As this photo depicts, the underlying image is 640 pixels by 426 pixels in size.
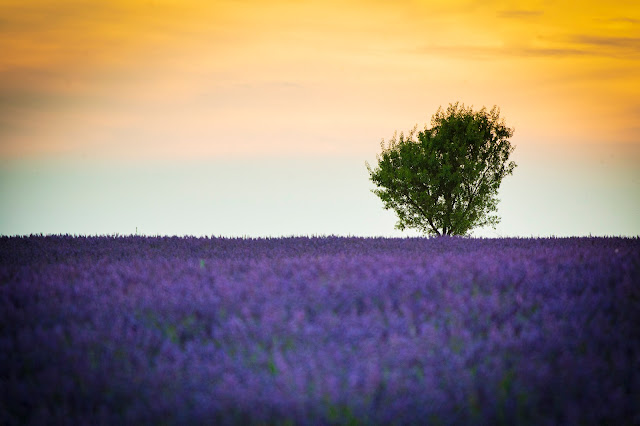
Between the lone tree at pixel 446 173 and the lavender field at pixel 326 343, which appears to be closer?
the lavender field at pixel 326 343

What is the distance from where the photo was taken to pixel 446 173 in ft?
95.9

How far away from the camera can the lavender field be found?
5.07 metres

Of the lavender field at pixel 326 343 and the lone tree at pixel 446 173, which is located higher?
the lone tree at pixel 446 173

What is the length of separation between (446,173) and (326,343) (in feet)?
78.3

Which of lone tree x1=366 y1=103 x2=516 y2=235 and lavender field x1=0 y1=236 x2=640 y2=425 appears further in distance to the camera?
lone tree x1=366 y1=103 x2=516 y2=235

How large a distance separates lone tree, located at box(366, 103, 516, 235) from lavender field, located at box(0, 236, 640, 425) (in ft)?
66.0

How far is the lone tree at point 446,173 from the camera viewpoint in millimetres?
29578

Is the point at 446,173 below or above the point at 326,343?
above

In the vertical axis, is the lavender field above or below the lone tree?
below

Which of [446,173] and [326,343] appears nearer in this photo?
[326,343]

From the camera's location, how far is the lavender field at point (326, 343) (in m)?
5.07

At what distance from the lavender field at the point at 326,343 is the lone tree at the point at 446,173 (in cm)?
2013

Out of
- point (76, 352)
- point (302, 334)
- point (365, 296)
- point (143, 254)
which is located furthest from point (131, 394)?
point (143, 254)

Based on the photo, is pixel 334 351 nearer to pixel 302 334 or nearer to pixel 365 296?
pixel 302 334
